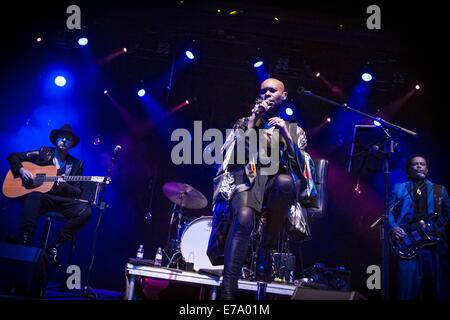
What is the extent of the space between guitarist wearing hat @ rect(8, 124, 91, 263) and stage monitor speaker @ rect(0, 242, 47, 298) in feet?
5.62

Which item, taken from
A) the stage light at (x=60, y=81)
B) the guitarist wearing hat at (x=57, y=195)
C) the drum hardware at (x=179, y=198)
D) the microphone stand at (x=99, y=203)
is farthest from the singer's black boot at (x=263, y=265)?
the stage light at (x=60, y=81)

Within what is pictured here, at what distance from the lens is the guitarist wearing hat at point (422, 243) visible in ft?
17.3

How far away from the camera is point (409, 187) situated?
5727 millimetres

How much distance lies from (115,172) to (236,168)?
14.4ft

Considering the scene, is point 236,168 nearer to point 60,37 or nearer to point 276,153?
point 276,153

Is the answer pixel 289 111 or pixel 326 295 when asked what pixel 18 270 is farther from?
pixel 289 111

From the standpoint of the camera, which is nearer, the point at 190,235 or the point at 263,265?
the point at 263,265

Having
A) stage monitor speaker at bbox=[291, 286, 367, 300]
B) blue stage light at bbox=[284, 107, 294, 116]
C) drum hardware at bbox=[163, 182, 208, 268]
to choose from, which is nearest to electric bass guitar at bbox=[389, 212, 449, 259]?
drum hardware at bbox=[163, 182, 208, 268]

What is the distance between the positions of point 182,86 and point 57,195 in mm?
2959

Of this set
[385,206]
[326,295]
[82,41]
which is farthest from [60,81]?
[326,295]

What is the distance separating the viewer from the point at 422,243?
5.30 m

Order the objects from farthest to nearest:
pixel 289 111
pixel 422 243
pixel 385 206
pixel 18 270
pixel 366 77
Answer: pixel 289 111, pixel 366 77, pixel 422 243, pixel 385 206, pixel 18 270

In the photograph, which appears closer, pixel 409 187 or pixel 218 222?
pixel 218 222
